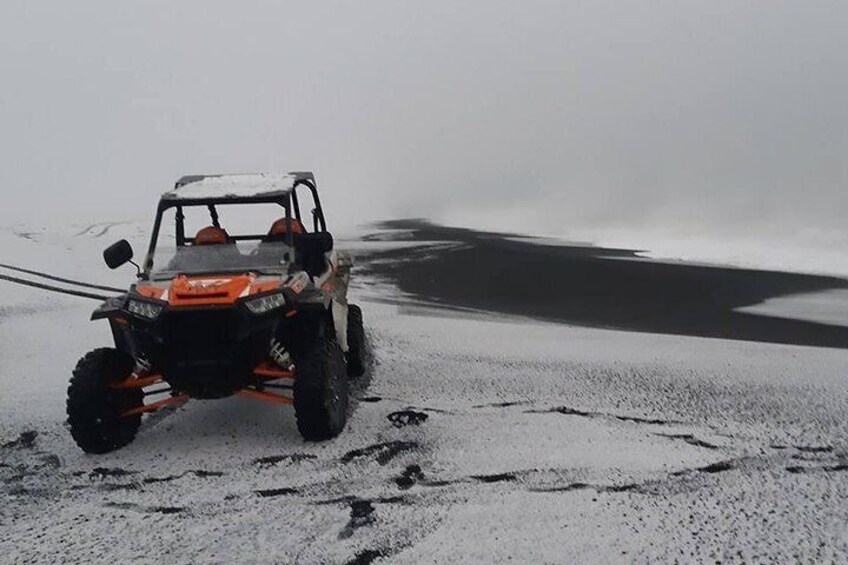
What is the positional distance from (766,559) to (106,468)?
4353 millimetres

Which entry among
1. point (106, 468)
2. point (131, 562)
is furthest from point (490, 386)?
point (131, 562)

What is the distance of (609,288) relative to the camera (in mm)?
15102

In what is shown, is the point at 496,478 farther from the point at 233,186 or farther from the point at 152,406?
the point at 233,186

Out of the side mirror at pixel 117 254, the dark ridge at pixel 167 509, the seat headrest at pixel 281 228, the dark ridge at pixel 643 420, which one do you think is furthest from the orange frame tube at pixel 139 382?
the dark ridge at pixel 643 420

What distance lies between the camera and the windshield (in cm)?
631

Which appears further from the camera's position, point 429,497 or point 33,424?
point 33,424

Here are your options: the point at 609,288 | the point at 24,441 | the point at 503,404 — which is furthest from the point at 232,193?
the point at 609,288

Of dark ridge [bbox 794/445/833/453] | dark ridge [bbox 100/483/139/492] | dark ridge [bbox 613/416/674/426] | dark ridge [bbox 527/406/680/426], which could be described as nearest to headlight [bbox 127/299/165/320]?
dark ridge [bbox 100/483/139/492]

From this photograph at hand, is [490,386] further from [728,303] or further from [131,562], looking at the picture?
[728,303]

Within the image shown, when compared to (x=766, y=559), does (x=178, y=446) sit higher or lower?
lower

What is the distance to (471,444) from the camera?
553 centimetres

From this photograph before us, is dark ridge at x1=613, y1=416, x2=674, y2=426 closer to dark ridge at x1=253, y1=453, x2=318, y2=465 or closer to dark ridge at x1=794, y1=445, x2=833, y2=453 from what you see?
dark ridge at x1=794, y1=445, x2=833, y2=453

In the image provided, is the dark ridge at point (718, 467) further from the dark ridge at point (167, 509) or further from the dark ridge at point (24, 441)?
the dark ridge at point (24, 441)

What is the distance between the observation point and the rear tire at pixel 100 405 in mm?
5453
